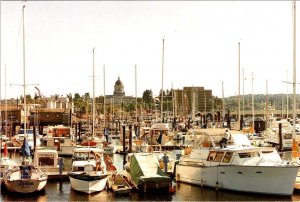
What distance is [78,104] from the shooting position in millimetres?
143500

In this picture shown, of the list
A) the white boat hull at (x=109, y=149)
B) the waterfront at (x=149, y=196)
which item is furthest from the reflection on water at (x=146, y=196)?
the white boat hull at (x=109, y=149)

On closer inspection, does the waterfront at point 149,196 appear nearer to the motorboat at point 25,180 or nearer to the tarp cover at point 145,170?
the motorboat at point 25,180

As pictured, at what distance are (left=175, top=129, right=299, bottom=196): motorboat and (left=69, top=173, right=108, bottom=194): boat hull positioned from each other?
7.11 m

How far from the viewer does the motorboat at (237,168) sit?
30.2m

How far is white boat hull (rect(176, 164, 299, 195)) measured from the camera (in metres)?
30.0

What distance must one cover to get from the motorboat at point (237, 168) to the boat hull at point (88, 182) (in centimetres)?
711

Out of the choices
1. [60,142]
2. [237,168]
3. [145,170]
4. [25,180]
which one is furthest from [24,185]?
[60,142]

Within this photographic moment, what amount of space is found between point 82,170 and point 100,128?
52.2 meters

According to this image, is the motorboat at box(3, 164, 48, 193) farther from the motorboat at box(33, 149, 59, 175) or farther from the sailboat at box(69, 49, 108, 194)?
the motorboat at box(33, 149, 59, 175)

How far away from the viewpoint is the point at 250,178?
31125 millimetres

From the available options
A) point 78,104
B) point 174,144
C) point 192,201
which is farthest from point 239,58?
point 78,104

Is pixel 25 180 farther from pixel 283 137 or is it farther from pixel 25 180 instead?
pixel 283 137

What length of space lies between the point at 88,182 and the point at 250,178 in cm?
1049

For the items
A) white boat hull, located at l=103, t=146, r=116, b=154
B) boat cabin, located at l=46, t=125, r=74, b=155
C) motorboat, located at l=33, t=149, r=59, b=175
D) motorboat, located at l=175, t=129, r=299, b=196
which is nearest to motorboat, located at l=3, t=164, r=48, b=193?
motorboat, located at l=33, t=149, r=59, b=175
